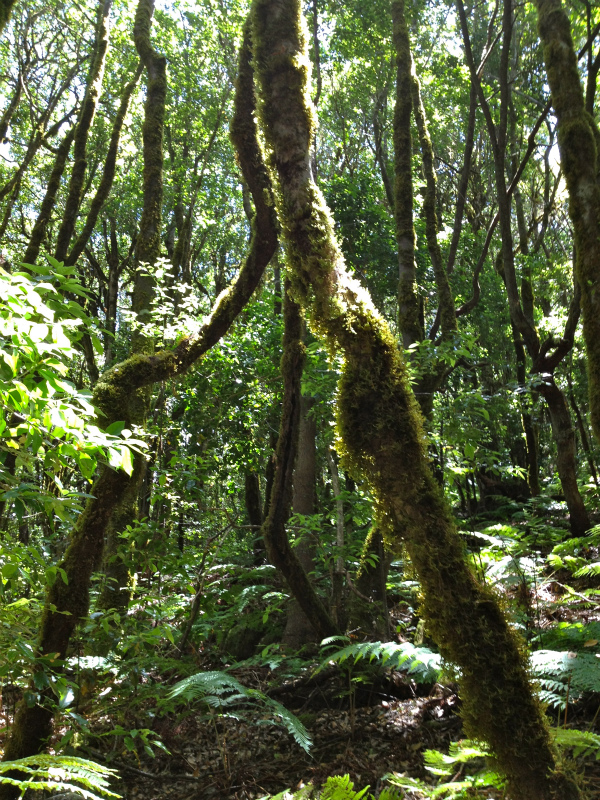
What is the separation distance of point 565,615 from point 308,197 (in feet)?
17.0

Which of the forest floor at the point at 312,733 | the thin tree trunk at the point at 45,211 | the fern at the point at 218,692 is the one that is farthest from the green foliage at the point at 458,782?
the thin tree trunk at the point at 45,211

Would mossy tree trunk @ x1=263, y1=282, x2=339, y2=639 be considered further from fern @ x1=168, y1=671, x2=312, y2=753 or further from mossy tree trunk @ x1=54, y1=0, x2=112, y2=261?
mossy tree trunk @ x1=54, y1=0, x2=112, y2=261

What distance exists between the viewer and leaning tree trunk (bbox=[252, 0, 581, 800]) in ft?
7.32

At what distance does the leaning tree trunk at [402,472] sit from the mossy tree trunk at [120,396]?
1612 mm

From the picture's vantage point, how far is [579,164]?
5.46 m

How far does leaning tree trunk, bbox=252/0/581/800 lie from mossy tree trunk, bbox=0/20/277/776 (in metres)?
1.61

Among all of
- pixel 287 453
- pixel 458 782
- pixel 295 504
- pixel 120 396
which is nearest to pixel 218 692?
pixel 458 782

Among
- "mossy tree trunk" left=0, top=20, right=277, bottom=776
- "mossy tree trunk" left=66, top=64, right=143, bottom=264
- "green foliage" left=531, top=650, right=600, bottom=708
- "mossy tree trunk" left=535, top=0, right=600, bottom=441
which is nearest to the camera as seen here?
"green foliage" left=531, top=650, right=600, bottom=708

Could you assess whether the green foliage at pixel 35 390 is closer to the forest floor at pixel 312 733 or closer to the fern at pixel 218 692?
the fern at pixel 218 692

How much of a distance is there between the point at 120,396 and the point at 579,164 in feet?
16.7

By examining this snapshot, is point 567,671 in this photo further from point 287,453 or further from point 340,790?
point 287,453

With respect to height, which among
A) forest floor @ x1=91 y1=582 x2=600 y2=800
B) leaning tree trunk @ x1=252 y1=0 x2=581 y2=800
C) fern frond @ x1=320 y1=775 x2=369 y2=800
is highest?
leaning tree trunk @ x1=252 y1=0 x2=581 y2=800

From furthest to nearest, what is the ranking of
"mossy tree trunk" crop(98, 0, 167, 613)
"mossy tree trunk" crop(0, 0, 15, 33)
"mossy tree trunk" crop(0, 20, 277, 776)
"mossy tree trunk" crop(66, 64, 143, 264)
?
"mossy tree trunk" crop(66, 64, 143, 264) < "mossy tree trunk" crop(98, 0, 167, 613) < "mossy tree trunk" crop(0, 0, 15, 33) < "mossy tree trunk" crop(0, 20, 277, 776)

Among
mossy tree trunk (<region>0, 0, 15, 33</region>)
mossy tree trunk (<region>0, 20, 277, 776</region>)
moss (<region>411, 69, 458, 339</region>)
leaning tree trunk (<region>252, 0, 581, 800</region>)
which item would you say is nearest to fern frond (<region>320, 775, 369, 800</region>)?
leaning tree trunk (<region>252, 0, 581, 800</region>)
